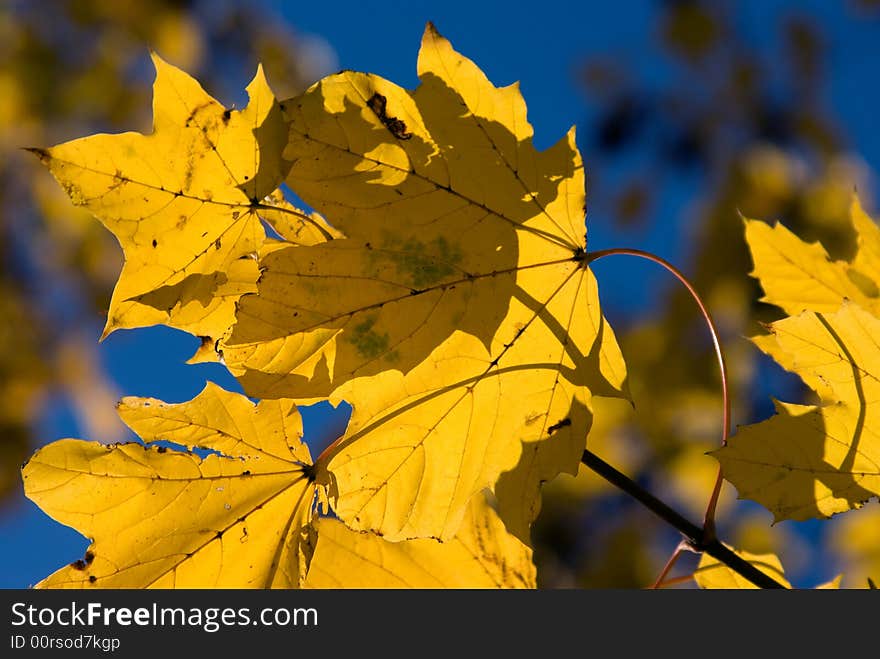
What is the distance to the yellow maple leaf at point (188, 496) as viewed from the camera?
67cm

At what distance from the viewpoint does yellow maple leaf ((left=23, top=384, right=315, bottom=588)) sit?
2.21ft

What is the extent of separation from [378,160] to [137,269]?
0.20 meters

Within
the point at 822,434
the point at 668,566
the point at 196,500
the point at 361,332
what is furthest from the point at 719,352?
the point at 196,500

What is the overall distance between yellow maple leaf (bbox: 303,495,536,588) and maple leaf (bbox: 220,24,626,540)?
5.3 inches

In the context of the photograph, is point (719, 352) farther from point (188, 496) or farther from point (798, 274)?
point (188, 496)

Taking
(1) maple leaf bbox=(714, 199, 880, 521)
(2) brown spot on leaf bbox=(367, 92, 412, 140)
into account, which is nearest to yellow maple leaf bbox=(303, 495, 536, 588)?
(1) maple leaf bbox=(714, 199, 880, 521)

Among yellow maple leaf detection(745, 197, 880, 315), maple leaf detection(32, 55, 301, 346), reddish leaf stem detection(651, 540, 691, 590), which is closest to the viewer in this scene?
maple leaf detection(32, 55, 301, 346)

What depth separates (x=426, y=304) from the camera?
25.6 inches

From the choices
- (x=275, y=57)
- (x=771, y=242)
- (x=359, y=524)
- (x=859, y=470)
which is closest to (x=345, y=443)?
(x=359, y=524)

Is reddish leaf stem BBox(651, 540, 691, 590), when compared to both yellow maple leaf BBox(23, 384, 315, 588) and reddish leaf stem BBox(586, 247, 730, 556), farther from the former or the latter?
yellow maple leaf BBox(23, 384, 315, 588)

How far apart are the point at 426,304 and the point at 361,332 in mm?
58

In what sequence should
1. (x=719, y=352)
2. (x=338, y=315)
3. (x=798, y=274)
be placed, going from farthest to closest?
(x=798, y=274) < (x=719, y=352) < (x=338, y=315)

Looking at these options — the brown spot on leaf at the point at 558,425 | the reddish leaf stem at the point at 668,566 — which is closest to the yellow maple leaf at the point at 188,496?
the brown spot on leaf at the point at 558,425
